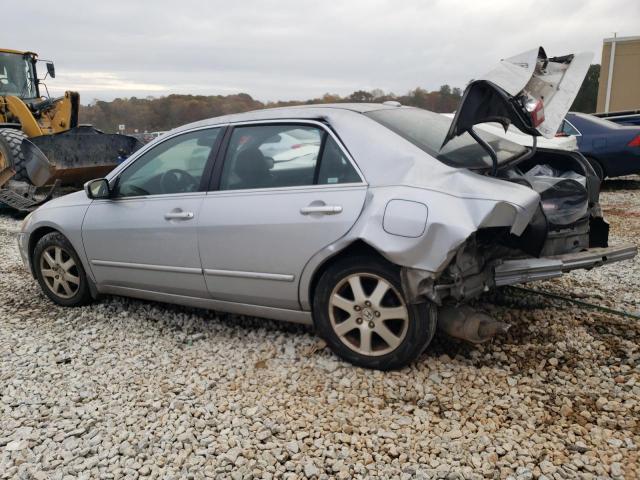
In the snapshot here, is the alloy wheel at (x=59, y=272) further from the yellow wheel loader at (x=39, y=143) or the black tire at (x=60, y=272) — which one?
the yellow wheel loader at (x=39, y=143)

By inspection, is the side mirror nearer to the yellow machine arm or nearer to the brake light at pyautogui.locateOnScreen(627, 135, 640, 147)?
the yellow machine arm

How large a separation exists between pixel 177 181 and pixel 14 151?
767 centimetres

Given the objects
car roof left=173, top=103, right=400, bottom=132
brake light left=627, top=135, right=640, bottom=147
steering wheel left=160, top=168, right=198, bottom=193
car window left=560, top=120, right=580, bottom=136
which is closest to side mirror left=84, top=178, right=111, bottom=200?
steering wheel left=160, top=168, right=198, bottom=193

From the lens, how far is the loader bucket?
9523 millimetres

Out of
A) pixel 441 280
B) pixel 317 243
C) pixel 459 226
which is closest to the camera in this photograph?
→ pixel 459 226

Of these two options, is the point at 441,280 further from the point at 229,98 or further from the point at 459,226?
the point at 229,98

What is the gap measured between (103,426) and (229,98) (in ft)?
28.8

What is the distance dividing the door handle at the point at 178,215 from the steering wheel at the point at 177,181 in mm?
188

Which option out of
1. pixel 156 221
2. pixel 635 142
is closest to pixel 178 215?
pixel 156 221

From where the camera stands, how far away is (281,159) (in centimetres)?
359

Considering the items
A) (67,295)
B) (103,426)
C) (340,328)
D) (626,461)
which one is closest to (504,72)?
(340,328)

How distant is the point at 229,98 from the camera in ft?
35.4

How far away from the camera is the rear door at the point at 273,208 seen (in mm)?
3260

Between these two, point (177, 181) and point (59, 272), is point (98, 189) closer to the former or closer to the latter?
point (177, 181)
